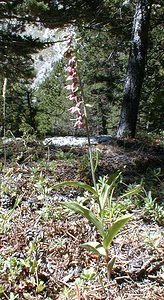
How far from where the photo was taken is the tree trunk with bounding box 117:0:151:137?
5648 mm

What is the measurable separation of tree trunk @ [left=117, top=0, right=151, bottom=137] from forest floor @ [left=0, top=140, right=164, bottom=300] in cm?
309

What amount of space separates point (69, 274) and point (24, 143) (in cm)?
173

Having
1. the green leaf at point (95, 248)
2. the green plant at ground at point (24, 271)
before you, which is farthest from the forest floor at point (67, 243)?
the green leaf at point (95, 248)

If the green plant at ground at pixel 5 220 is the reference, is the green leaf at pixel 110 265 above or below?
below

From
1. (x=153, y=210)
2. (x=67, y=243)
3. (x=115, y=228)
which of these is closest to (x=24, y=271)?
(x=67, y=243)

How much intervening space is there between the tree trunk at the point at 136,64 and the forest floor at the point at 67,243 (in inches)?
122

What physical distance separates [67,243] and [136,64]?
4.39 metres

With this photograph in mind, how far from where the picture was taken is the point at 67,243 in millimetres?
1983

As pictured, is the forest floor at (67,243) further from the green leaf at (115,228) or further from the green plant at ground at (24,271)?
the green leaf at (115,228)

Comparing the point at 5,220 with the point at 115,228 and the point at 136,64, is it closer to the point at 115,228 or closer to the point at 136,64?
the point at 115,228

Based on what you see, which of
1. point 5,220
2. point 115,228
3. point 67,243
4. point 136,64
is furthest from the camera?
point 136,64

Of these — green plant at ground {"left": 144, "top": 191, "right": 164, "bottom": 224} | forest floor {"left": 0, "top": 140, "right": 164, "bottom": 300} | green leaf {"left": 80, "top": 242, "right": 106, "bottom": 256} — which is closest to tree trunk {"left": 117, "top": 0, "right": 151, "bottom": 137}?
forest floor {"left": 0, "top": 140, "right": 164, "bottom": 300}

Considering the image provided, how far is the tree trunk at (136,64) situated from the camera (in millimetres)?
5648

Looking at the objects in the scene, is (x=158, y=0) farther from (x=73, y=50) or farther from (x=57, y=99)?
(x=57, y=99)
